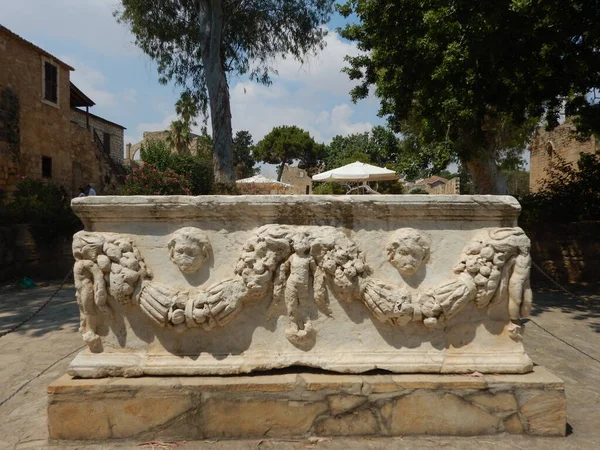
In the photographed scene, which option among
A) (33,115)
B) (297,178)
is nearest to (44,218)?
(33,115)

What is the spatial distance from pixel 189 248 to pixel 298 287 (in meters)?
0.60

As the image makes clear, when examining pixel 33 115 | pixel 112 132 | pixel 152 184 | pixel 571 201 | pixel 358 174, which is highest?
pixel 112 132

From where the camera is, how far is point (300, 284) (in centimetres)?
224

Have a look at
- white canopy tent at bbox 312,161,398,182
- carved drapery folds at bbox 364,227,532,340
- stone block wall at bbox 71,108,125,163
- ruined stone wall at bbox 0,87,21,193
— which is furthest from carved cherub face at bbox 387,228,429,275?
stone block wall at bbox 71,108,125,163

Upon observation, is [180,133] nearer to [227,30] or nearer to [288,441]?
[227,30]

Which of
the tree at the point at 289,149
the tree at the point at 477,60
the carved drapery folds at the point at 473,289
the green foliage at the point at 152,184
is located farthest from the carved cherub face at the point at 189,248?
the tree at the point at 289,149

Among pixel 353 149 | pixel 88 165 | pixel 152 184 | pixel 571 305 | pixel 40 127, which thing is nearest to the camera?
pixel 571 305

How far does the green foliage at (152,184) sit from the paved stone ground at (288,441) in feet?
12.1

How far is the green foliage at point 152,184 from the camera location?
370 inches

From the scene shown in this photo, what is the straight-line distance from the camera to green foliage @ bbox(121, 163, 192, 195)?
9391mm

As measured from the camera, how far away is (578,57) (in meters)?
5.49

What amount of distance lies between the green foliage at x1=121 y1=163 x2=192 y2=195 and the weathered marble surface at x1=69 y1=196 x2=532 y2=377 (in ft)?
24.2

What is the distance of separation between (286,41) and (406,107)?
6.86 meters

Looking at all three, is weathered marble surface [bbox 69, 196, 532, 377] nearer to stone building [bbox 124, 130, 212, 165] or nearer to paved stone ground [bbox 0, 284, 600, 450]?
paved stone ground [bbox 0, 284, 600, 450]
